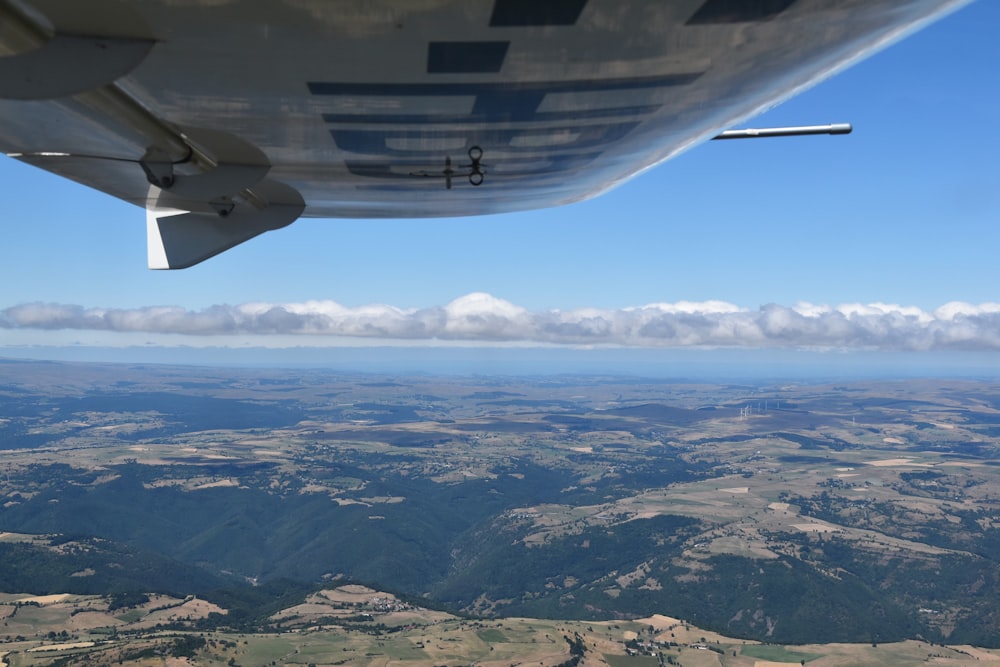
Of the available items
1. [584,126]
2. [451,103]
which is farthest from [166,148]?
[584,126]

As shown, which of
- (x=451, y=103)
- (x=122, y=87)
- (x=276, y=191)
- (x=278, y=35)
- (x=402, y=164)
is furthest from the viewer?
(x=276, y=191)

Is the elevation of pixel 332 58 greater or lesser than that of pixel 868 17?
lesser

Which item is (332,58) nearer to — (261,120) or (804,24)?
(261,120)

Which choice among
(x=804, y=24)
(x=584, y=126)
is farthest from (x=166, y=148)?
(x=804, y=24)

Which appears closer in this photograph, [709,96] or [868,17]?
[868,17]

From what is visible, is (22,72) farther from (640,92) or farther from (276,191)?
(276,191)

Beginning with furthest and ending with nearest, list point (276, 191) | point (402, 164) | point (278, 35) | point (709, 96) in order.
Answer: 1. point (276, 191)
2. point (402, 164)
3. point (709, 96)
4. point (278, 35)
